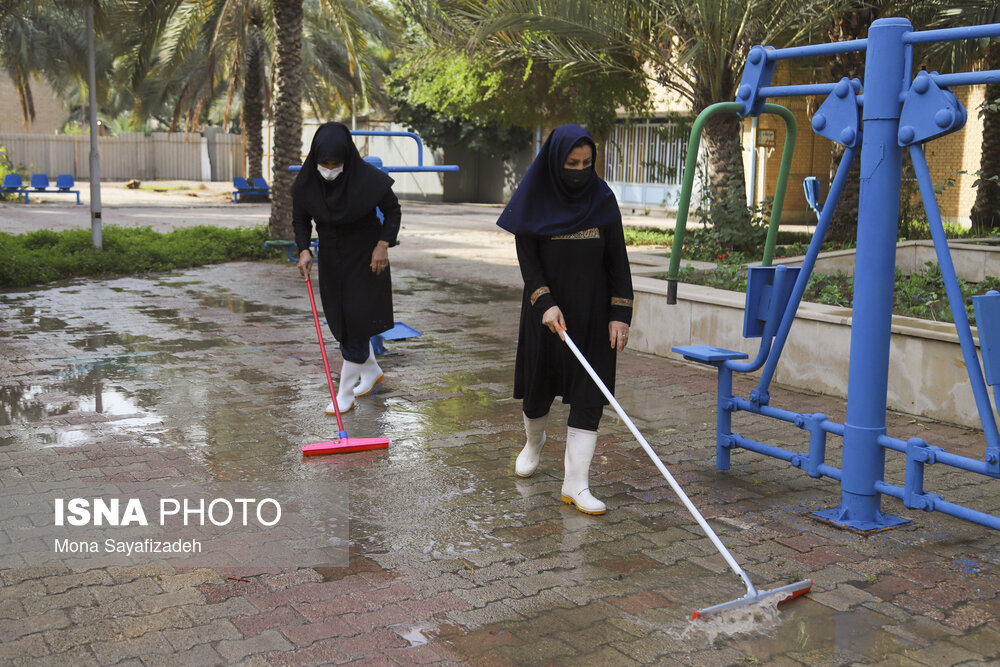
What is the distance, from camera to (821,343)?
6.78m

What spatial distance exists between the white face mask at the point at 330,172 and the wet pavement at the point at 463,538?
1452mm

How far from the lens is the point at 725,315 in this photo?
7461 millimetres

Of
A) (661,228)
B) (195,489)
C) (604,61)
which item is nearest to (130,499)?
(195,489)

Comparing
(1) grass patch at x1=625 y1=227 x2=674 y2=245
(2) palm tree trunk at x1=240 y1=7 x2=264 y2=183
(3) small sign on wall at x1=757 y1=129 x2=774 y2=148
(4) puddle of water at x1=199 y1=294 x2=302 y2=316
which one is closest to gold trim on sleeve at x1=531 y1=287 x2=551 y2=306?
(4) puddle of water at x1=199 y1=294 x2=302 y2=316

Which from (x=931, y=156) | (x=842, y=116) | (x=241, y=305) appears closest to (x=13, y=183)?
(x=241, y=305)

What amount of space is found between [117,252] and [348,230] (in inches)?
332

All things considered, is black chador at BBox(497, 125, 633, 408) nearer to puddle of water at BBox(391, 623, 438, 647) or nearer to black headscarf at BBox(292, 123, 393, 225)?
puddle of water at BBox(391, 623, 438, 647)

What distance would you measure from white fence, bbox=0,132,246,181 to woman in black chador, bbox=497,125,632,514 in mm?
37385

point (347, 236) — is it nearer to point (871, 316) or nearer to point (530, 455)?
point (530, 455)

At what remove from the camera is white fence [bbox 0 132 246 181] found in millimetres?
39469

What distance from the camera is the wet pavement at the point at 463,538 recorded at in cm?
327

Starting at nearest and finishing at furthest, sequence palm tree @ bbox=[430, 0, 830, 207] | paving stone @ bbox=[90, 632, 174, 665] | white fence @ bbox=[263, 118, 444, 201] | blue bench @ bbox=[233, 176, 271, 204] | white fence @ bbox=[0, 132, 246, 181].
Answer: paving stone @ bbox=[90, 632, 174, 665] → palm tree @ bbox=[430, 0, 830, 207] → blue bench @ bbox=[233, 176, 271, 204] → white fence @ bbox=[263, 118, 444, 201] → white fence @ bbox=[0, 132, 246, 181]

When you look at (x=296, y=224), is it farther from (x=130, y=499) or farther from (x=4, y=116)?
(x=4, y=116)

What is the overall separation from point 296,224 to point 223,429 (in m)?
1.34
